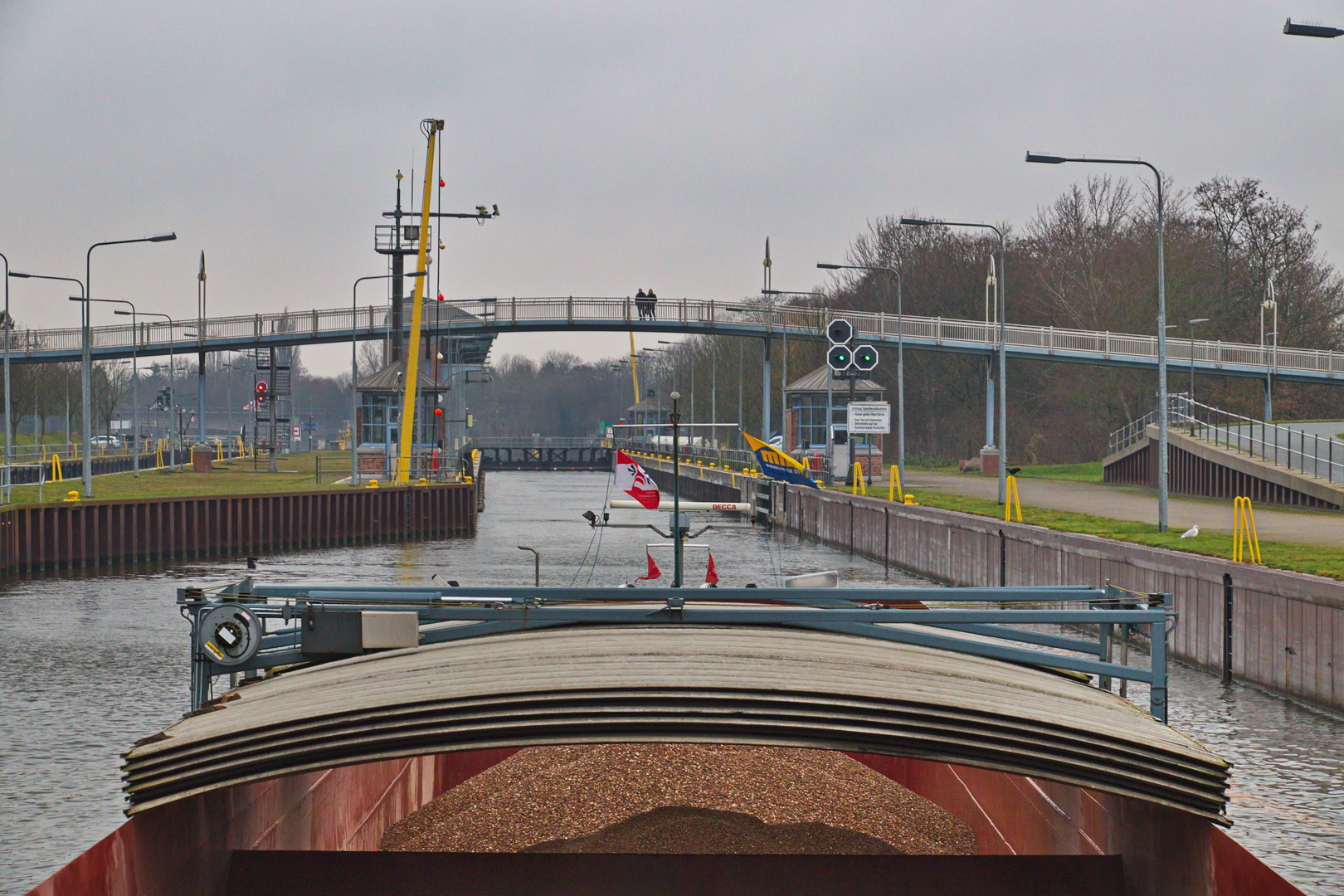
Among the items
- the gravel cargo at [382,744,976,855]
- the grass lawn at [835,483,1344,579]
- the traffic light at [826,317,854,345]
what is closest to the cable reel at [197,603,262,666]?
the gravel cargo at [382,744,976,855]

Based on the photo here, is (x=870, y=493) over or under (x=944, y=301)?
under

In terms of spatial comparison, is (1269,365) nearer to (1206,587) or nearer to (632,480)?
(1206,587)

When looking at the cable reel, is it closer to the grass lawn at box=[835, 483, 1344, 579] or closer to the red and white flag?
the red and white flag

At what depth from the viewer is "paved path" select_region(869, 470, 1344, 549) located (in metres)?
29.2

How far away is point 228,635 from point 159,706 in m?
10.5

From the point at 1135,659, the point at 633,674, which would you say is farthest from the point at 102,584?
the point at 633,674

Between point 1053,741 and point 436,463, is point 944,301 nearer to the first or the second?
point 436,463

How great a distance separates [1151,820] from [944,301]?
83368mm

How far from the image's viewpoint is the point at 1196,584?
21.5 m

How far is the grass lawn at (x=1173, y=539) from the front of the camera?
840 inches

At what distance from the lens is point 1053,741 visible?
9.33 meters

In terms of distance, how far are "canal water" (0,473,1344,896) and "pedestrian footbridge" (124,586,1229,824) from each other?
4114 millimetres

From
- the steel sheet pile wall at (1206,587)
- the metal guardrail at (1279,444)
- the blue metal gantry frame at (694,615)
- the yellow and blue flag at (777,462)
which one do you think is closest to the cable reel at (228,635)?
the blue metal gantry frame at (694,615)

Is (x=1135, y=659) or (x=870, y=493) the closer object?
(x=1135, y=659)
